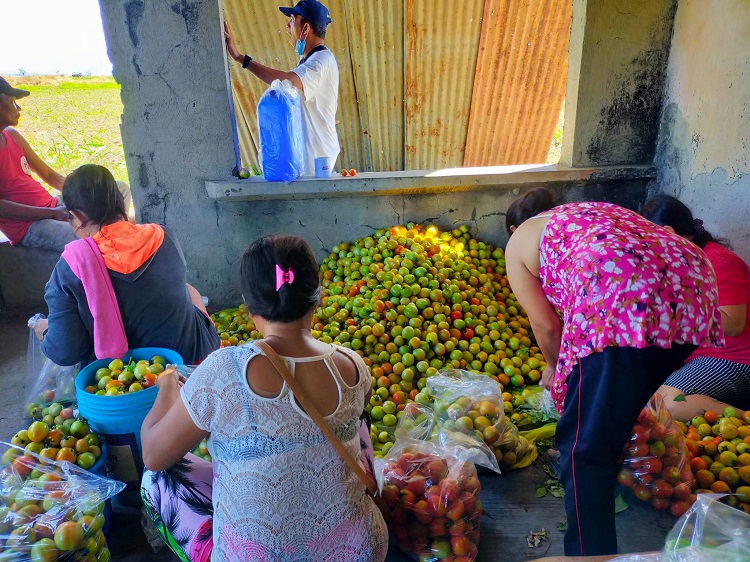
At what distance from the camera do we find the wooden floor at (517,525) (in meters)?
2.24

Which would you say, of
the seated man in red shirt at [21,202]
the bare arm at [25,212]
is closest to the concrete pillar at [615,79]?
the seated man in red shirt at [21,202]

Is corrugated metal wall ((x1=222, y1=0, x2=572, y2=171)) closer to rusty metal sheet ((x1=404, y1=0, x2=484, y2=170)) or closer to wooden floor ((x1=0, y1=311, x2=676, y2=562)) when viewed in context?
rusty metal sheet ((x1=404, y1=0, x2=484, y2=170))

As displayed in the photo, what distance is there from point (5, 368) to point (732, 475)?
4.49 meters

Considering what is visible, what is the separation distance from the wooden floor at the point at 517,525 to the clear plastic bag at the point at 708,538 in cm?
134

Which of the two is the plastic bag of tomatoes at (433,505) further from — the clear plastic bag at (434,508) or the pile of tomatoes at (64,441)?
the pile of tomatoes at (64,441)

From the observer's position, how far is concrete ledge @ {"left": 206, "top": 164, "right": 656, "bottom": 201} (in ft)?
12.7

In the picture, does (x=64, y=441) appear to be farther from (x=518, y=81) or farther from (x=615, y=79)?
(x=518, y=81)

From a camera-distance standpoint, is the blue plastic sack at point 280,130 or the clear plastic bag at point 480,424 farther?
the blue plastic sack at point 280,130

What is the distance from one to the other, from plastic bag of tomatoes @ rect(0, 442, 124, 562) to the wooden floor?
30cm

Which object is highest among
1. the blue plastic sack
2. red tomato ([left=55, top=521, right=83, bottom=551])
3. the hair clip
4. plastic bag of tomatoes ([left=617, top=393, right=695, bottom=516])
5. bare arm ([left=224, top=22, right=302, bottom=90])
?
bare arm ([left=224, top=22, right=302, bottom=90])

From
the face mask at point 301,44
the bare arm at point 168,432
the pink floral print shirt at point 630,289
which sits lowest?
the bare arm at point 168,432

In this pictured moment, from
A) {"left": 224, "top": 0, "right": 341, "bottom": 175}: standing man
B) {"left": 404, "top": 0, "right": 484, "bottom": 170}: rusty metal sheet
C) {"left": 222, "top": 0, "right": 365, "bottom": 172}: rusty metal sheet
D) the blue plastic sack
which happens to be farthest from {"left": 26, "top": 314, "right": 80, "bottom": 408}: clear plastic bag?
{"left": 404, "top": 0, "right": 484, "bottom": 170}: rusty metal sheet

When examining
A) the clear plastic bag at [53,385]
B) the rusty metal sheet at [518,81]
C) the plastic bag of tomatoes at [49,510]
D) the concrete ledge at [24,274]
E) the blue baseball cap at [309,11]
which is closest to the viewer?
the plastic bag of tomatoes at [49,510]

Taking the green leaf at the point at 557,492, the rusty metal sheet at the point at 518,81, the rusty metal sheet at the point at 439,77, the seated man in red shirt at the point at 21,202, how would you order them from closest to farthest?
the green leaf at the point at 557,492
the seated man in red shirt at the point at 21,202
the rusty metal sheet at the point at 439,77
the rusty metal sheet at the point at 518,81
